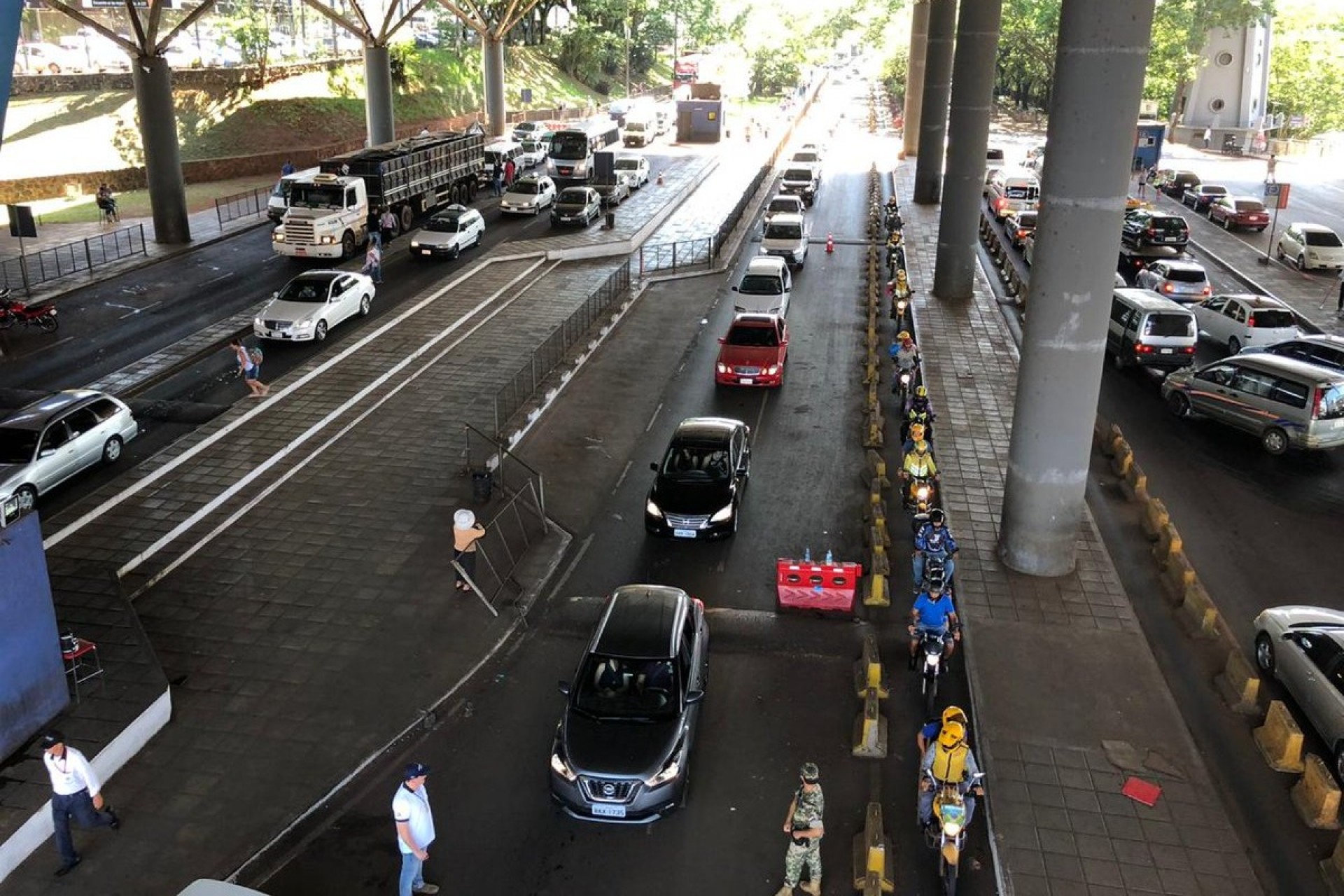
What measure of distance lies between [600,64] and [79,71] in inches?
2254

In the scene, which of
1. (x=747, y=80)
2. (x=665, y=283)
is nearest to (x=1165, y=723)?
(x=665, y=283)

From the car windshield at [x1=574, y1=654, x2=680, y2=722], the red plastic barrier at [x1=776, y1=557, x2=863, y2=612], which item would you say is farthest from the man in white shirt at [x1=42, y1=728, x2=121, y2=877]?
the red plastic barrier at [x1=776, y1=557, x2=863, y2=612]

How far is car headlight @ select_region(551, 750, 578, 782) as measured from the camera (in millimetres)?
10797

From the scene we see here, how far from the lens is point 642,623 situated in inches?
494

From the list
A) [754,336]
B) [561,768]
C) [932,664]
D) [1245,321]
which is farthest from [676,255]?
[561,768]

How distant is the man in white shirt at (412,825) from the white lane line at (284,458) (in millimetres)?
→ 8050

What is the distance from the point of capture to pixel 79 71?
55219 millimetres

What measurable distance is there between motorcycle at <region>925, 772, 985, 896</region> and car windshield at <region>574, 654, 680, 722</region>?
9.68ft

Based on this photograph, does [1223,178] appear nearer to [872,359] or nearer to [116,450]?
[872,359]

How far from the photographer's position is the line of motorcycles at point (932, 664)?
987 cm

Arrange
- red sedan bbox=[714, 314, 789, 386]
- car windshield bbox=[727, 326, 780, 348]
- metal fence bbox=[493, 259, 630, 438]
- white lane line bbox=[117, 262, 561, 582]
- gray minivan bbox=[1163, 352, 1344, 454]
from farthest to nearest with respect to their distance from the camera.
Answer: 1. car windshield bbox=[727, 326, 780, 348]
2. red sedan bbox=[714, 314, 789, 386]
3. metal fence bbox=[493, 259, 630, 438]
4. gray minivan bbox=[1163, 352, 1344, 454]
5. white lane line bbox=[117, 262, 561, 582]

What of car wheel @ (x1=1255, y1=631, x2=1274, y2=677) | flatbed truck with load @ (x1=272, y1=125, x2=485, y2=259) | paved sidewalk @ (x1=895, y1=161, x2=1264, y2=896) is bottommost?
paved sidewalk @ (x1=895, y1=161, x2=1264, y2=896)

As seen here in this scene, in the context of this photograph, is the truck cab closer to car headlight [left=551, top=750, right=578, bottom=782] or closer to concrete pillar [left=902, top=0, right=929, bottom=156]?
car headlight [left=551, top=750, right=578, bottom=782]

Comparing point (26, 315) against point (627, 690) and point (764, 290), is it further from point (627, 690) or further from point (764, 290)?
point (627, 690)
